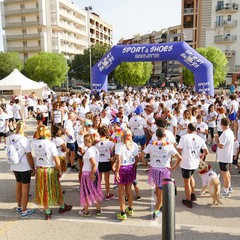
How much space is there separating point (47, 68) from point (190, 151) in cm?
3472

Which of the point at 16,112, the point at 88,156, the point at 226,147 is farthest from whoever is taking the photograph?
the point at 16,112

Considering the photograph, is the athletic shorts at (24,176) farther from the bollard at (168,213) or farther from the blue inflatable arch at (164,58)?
the blue inflatable arch at (164,58)

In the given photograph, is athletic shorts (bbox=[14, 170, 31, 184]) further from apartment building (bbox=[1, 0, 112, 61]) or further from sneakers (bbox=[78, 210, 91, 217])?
apartment building (bbox=[1, 0, 112, 61])

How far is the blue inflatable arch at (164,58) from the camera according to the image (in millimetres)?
15070

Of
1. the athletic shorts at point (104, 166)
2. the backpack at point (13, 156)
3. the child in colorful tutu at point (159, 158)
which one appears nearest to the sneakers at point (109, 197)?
the athletic shorts at point (104, 166)

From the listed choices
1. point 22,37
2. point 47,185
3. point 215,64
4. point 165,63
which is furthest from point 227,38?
point 47,185

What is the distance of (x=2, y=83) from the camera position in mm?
18906

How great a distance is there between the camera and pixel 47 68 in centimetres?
3694

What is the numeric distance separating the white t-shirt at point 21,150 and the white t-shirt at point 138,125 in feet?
11.5

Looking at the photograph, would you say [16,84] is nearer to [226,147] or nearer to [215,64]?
[226,147]

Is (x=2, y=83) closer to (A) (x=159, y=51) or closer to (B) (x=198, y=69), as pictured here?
(A) (x=159, y=51)

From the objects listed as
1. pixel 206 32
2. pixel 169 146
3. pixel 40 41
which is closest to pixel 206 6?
pixel 206 32

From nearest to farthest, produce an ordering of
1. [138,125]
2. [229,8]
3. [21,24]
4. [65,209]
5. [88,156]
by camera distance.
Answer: [88,156], [65,209], [138,125], [229,8], [21,24]

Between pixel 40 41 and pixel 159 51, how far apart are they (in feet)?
134
